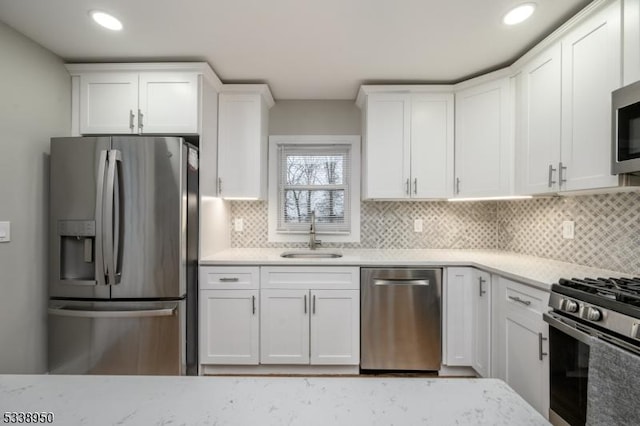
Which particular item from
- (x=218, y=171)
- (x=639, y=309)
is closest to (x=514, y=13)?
(x=639, y=309)

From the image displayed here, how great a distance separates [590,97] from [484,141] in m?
Result: 0.80

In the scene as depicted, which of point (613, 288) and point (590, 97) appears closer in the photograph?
point (613, 288)

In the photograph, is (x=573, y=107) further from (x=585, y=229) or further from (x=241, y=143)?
(x=241, y=143)

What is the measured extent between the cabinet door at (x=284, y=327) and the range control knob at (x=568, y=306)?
1.51 m

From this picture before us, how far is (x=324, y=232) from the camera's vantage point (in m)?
2.92

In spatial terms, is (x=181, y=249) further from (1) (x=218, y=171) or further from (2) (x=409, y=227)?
(2) (x=409, y=227)

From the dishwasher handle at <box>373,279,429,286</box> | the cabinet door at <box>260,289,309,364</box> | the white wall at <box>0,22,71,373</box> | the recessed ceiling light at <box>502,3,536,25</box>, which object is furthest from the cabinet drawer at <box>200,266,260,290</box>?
the recessed ceiling light at <box>502,3,536,25</box>

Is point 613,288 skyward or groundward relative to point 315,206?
groundward

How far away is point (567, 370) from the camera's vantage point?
1.34 metres

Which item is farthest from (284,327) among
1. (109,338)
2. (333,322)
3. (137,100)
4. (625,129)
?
(625,129)

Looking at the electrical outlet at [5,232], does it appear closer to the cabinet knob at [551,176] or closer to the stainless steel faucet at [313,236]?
the stainless steel faucet at [313,236]

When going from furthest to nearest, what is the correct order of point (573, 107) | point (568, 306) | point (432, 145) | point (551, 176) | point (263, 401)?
point (432, 145) → point (551, 176) → point (573, 107) → point (568, 306) → point (263, 401)

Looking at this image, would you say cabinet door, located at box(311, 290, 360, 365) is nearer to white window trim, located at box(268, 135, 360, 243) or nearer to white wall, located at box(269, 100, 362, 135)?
white window trim, located at box(268, 135, 360, 243)

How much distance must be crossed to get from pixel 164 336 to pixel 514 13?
116 inches
